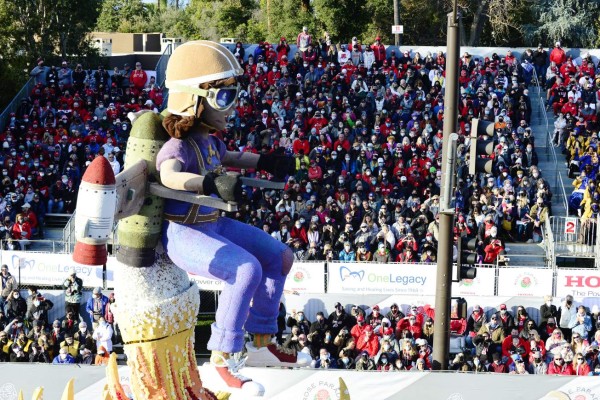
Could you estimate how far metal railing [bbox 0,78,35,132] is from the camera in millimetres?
24359

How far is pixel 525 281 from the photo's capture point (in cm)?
1698

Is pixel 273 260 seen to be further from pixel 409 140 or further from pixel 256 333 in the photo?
pixel 409 140

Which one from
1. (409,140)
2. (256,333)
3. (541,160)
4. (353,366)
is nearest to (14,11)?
(409,140)

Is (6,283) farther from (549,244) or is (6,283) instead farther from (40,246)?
Result: (549,244)

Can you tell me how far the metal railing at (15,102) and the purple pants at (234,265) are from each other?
18.2m

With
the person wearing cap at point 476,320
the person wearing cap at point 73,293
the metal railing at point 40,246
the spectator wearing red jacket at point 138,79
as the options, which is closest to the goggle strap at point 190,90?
the person wearing cap at point 476,320

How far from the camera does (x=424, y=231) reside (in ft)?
61.0

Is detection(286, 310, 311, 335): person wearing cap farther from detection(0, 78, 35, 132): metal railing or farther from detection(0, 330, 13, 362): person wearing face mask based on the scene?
detection(0, 78, 35, 132): metal railing

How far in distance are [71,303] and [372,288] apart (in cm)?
438

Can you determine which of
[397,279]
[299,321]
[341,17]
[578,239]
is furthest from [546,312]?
[341,17]

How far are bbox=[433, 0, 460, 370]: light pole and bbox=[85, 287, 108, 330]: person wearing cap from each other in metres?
5.75

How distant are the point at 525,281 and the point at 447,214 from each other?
6.02 m

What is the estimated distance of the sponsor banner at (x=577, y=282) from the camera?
16.8 meters

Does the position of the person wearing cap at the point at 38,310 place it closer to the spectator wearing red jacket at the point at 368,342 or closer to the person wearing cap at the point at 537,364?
the spectator wearing red jacket at the point at 368,342
